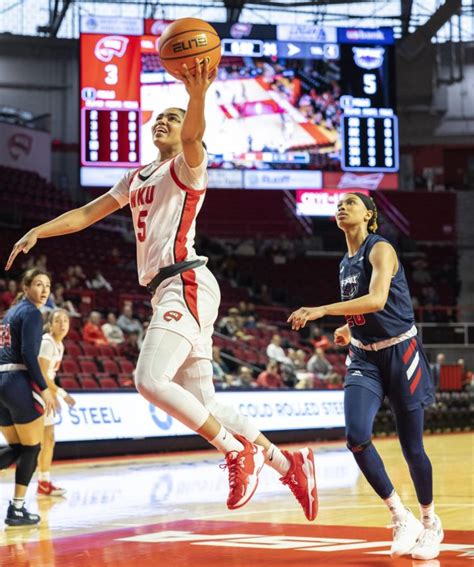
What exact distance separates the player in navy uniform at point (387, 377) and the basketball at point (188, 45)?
4.18 feet

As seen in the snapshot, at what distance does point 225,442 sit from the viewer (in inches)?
201

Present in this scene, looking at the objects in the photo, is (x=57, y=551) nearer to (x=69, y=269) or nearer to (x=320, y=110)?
(x=69, y=269)

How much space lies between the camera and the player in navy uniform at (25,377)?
7281mm

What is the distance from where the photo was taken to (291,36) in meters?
21.9

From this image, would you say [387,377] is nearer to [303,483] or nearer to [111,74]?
[303,483]

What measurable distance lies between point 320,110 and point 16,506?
52.2 ft

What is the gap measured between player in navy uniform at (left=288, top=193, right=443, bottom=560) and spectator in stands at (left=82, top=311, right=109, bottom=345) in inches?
429

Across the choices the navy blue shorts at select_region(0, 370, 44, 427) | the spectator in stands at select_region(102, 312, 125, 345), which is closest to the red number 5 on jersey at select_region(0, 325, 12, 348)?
the navy blue shorts at select_region(0, 370, 44, 427)

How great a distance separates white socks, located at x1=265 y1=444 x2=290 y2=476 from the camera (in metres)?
5.42

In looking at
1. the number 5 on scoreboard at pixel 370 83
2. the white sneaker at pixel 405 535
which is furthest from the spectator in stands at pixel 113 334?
the white sneaker at pixel 405 535

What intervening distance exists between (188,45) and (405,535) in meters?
2.75

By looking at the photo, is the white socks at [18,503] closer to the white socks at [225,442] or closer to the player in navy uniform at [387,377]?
the white socks at [225,442]

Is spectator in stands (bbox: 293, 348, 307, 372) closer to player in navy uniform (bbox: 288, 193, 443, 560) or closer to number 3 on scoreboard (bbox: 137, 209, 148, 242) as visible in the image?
player in navy uniform (bbox: 288, 193, 443, 560)

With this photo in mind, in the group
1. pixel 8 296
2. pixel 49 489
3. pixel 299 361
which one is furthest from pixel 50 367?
pixel 299 361
